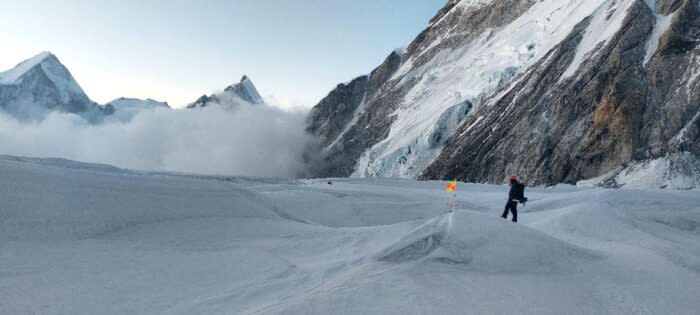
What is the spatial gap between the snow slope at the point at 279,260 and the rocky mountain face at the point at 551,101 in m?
39.9

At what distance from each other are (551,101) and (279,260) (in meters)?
55.1

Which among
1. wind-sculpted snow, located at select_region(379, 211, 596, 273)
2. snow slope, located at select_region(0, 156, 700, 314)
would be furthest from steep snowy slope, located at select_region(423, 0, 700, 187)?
wind-sculpted snow, located at select_region(379, 211, 596, 273)

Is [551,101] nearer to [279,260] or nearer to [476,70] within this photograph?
[476,70]

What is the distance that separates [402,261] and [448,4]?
12113 centimetres

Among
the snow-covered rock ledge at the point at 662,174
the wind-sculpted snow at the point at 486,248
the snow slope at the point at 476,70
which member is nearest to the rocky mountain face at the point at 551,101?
the snow-covered rock ledge at the point at 662,174

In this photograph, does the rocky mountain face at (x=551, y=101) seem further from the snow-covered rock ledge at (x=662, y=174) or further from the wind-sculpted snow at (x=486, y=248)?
the wind-sculpted snow at (x=486, y=248)

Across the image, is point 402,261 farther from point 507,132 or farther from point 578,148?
point 507,132

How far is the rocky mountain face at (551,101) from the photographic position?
46344 mm

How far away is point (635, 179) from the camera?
1678 inches

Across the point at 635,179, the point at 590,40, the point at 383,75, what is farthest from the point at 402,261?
the point at 383,75

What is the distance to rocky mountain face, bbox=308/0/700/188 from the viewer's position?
1825 inches

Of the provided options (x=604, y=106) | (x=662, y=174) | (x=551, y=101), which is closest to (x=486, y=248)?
(x=662, y=174)

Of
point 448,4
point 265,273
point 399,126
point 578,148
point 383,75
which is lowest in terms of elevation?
point 265,273

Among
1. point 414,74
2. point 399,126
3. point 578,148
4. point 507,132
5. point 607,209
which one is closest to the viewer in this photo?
point 607,209
